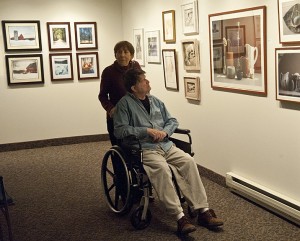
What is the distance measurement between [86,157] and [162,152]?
2.45 m

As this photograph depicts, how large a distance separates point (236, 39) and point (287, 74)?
0.72 meters

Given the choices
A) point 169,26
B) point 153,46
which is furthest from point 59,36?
point 169,26

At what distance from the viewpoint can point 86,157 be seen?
555 centimetres

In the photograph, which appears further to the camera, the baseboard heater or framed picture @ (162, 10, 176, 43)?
framed picture @ (162, 10, 176, 43)

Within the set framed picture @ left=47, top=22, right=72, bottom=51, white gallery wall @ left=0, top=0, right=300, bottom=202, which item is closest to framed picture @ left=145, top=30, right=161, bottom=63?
white gallery wall @ left=0, top=0, right=300, bottom=202

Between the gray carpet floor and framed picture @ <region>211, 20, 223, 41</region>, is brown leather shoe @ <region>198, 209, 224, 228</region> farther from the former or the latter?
framed picture @ <region>211, 20, 223, 41</region>

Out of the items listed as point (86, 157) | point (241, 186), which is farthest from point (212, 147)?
point (86, 157)

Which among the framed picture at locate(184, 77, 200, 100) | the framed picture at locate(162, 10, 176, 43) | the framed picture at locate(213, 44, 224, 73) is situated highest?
the framed picture at locate(162, 10, 176, 43)

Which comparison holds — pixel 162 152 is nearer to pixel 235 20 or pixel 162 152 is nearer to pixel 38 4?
pixel 235 20

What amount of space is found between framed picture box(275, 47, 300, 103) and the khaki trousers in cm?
83

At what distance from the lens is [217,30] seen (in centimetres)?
393

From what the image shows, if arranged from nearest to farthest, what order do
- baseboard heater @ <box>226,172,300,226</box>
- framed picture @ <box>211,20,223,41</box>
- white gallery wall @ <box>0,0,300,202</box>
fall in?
baseboard heater @ <box>226,172,300,226</box> → white gallery wall @ <box>0,0,300,202</box> → framed picture @ <box>211,20,223,41</box>

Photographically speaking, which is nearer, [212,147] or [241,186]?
[241,186]

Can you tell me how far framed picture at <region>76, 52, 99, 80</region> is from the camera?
6309 mm
